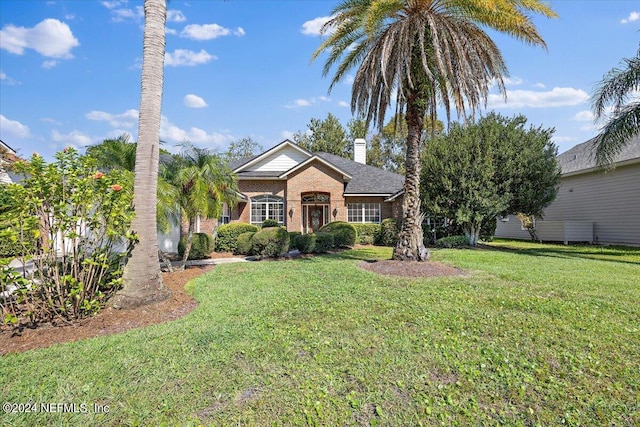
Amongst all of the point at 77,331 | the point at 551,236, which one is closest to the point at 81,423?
the point at 77,331

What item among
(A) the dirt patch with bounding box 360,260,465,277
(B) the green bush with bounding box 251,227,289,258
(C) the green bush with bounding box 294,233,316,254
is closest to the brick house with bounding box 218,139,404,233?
(C) the green bush with bounding box 294,233,316,254

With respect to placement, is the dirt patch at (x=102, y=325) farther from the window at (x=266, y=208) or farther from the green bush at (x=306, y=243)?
the window at (x=266, y=208)

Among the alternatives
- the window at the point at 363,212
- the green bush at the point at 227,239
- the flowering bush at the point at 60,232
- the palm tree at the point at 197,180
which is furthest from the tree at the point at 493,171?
the flowering bush at the point at 60,232

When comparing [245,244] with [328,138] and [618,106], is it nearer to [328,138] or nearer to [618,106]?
[618,106]

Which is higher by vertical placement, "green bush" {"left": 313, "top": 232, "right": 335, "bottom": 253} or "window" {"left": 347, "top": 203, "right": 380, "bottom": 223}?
"window" {"left": 347, "top": 203, "right": 380, "bottom": 223}

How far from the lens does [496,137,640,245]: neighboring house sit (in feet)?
59.7

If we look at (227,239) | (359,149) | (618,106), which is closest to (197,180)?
(227,239)

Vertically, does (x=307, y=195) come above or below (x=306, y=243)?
above

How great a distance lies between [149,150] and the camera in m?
6.51

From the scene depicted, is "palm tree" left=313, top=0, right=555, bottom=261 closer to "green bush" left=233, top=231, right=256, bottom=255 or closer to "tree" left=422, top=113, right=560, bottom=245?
"tree" left=422, top=113, right=560, bottom=245

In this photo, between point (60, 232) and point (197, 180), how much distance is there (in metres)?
5.06

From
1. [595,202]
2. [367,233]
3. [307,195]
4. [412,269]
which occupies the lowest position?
[412,269]

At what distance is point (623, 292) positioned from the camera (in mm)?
7160

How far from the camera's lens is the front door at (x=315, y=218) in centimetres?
2202
